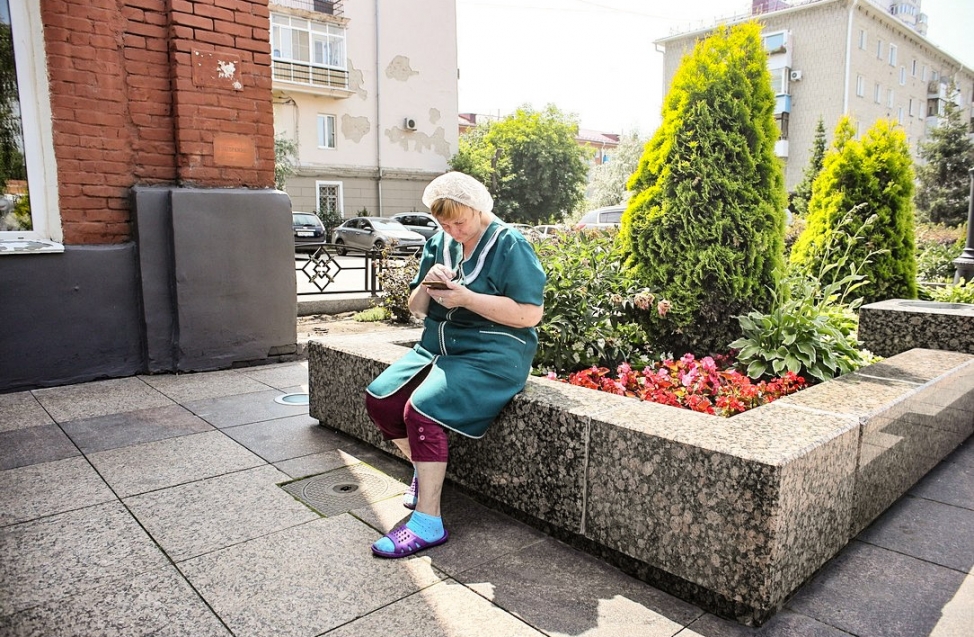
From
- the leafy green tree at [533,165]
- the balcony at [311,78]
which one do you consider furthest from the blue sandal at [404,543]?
the leafy green tree at [533,165]

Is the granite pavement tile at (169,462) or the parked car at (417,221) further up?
the parked car at (417,221)

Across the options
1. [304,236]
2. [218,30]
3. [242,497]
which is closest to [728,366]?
[242,497]

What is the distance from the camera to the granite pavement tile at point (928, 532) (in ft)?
8.95

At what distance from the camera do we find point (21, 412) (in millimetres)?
4488

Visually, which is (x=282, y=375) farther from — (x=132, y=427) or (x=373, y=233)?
(x=373, y=233)

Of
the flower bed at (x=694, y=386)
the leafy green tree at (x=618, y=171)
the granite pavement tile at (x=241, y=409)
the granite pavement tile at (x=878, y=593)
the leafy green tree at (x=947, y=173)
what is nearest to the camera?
the granite pavement tile at (x=878, y=593)

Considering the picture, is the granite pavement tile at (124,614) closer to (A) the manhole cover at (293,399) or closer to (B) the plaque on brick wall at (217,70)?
(A) the manhole cover at (293,399)

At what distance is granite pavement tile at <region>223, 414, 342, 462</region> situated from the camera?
12.6 ft

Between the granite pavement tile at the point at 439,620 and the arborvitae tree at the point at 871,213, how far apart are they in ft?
16.9

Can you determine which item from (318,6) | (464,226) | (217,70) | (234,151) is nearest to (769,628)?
Result: (464,226)

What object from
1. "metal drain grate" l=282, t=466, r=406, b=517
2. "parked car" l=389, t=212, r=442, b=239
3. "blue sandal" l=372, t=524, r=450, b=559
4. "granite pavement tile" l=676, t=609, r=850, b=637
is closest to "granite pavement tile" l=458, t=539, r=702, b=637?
"granite pavement tile" l=676, t=609, r=850, b=637

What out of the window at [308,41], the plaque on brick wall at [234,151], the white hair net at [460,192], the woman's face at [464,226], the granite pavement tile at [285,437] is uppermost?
the window at [308,41]

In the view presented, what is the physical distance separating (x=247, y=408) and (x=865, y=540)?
12.5 ft

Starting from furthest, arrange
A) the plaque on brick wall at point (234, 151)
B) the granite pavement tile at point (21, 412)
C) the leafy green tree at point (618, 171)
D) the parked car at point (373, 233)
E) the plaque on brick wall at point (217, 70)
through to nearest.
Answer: the leafy green tree at point (618, 171)
the parked car at point (373, 233)
the plaque on brick wall at point (234, 151)
the plaque on brick wall at point (217, 70)
the granite pavement tile at point (21, 412)
